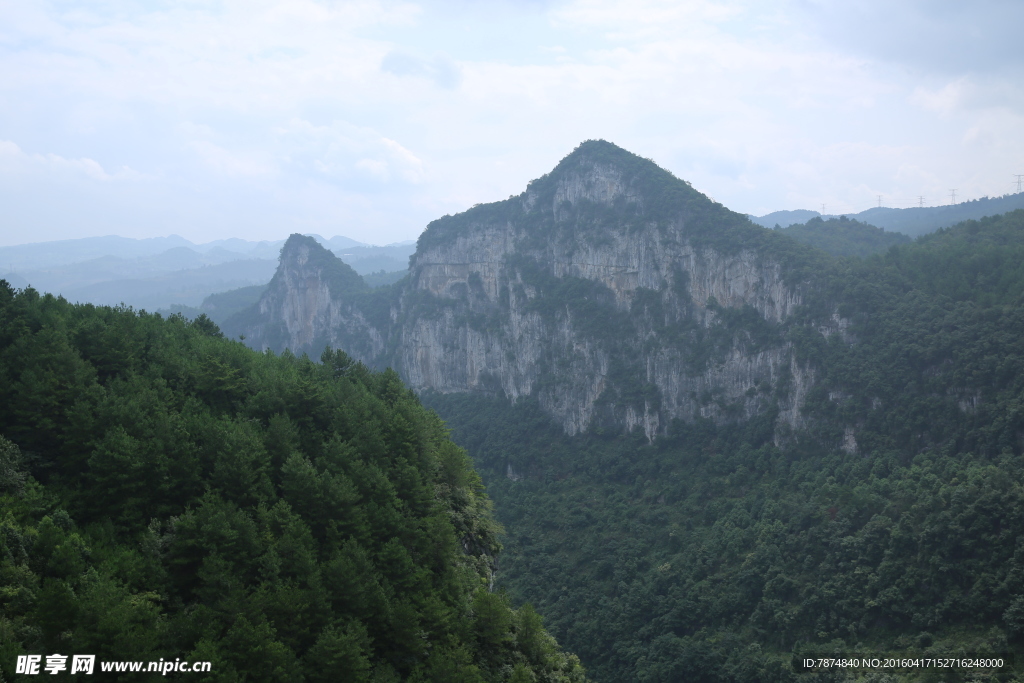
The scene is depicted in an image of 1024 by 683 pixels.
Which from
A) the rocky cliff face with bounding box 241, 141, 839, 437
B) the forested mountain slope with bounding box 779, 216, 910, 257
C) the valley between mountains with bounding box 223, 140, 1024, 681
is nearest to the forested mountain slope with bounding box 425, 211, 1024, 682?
the valley between mountains with bounding box 223, 140, 1024, 681

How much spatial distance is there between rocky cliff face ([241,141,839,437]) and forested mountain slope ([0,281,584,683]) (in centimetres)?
4857

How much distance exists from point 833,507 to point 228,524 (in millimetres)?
44113

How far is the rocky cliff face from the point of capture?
7294 centimetres

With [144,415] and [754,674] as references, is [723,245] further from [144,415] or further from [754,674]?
[144,415]

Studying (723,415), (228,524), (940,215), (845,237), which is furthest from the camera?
(940,215)

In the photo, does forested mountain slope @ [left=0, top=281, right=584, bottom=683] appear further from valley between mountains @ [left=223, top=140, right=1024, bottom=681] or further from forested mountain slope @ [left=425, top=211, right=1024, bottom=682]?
valley between mountains @ [left=223, top=140, right=1024, bottom=681]

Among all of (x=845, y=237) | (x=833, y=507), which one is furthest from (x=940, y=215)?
(x=833, y=507)

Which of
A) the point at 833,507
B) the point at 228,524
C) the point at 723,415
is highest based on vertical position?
the point at 228,524

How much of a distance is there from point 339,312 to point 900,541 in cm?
10237

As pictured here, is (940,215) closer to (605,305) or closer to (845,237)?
(845,237)

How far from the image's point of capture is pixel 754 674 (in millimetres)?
41062

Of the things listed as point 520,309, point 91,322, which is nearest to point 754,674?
point 91,322

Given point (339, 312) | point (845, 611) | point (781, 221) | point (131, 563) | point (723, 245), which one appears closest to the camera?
point (131, 563)

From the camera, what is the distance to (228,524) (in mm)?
19172
